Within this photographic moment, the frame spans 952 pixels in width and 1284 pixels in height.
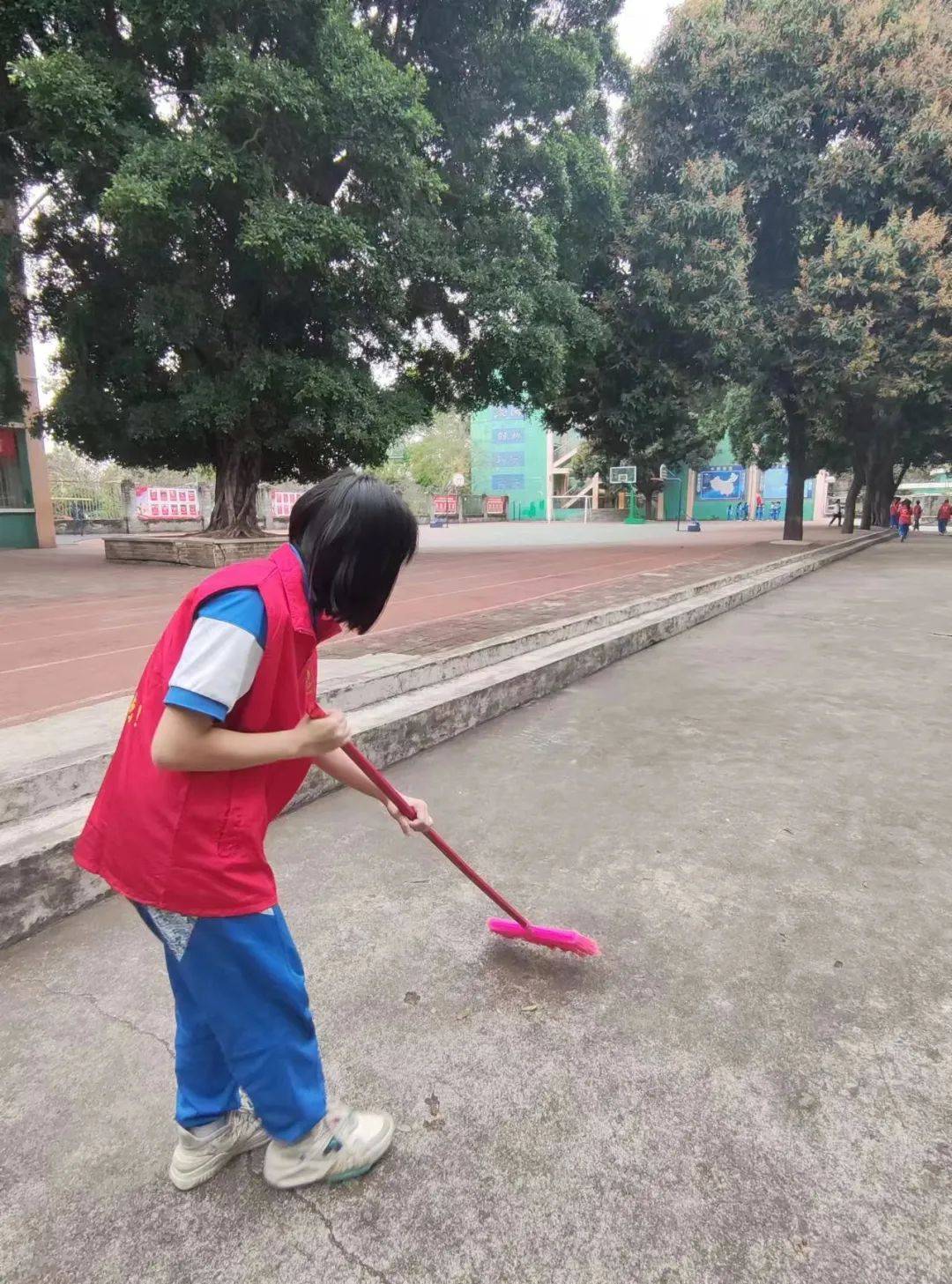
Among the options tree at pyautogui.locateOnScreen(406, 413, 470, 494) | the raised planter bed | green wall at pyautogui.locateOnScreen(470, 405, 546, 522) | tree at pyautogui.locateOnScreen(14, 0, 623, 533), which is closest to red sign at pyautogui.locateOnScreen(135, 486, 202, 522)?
tree at pyautogui.locateOnScreen(14, 0, 623, 533)

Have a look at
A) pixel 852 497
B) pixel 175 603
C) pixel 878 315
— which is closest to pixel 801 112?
pixel 878 315

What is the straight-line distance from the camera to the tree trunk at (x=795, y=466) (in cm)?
1706

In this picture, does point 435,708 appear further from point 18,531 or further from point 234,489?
point 18,531

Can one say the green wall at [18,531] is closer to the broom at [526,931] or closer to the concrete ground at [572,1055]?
the concrete ground at [572,1055]

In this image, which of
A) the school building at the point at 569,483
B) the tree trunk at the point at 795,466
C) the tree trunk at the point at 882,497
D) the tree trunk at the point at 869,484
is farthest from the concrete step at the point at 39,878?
the school building at the point at 569,483

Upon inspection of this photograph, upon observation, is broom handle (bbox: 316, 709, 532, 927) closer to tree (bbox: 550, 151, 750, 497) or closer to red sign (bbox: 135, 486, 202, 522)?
tree (bbox: 550, 151, 750, 497)

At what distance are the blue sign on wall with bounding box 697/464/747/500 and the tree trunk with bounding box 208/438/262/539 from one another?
1383 inches

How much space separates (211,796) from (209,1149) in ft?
2.54

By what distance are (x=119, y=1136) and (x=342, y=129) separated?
10802 mm

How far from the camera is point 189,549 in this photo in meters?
11.8

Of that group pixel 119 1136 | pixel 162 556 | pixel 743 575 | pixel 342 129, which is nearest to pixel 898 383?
pixel 743 575

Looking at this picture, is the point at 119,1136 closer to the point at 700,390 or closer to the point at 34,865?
the point at 34,865

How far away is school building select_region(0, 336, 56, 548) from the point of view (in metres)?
15.7

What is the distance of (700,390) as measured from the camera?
1602cm
